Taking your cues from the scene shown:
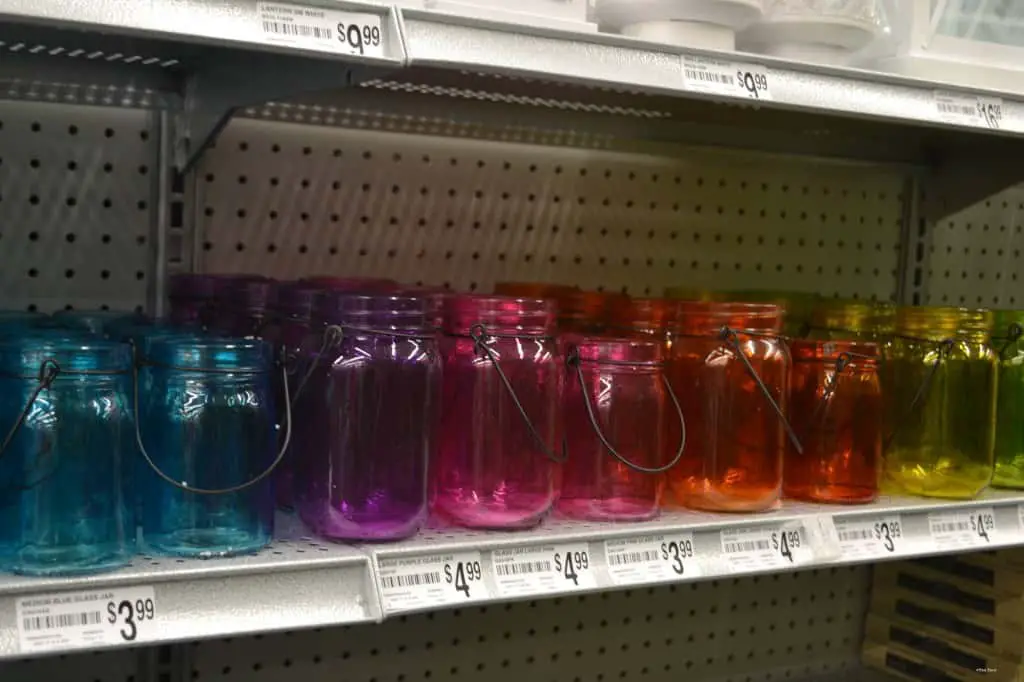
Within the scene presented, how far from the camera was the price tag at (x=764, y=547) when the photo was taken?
1.29 meters

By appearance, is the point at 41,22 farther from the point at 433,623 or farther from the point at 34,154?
Result: the point at 433,623

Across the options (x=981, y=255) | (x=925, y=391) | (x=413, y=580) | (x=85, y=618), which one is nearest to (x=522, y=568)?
(x=413, y=580)

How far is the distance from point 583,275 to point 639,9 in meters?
0.61

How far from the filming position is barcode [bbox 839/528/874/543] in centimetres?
138

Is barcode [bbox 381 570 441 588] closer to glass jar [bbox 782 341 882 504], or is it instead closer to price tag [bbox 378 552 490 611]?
price tag [bbox 378 552 490 611]

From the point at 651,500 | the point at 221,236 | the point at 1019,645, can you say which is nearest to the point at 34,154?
the point at 221,236

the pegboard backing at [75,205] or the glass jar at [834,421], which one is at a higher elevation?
the pegboard backing at [75,205]

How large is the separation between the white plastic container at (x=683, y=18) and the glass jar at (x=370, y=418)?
0.44m

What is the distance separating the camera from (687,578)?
124 centimetres

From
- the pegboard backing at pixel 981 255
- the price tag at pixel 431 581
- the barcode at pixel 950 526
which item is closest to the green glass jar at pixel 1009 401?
the barcode at pixel 950 526

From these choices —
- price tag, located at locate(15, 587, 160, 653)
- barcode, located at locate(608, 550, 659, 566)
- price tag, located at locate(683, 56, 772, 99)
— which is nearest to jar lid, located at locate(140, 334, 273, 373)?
price tag, located at locate(15, 587, 160, 653)

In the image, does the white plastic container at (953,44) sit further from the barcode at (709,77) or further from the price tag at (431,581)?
the price tag at (431,581)

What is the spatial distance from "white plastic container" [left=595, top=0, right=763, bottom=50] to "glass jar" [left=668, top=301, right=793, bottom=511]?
1.05 feet

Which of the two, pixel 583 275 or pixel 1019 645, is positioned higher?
pixel 583 275
